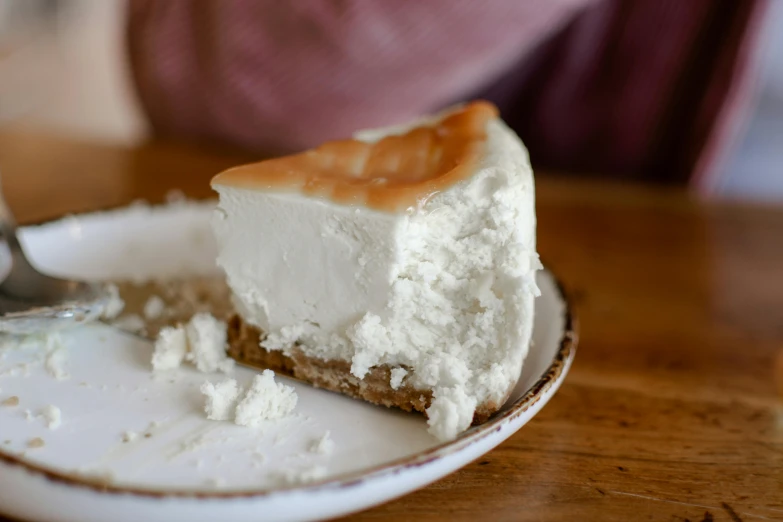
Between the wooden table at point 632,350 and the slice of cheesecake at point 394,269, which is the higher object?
the slice of cheesecake at point 394,269

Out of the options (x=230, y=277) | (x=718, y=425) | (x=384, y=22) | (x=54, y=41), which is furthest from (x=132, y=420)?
(x=54, y=41)

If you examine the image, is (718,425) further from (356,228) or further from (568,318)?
(356,228)

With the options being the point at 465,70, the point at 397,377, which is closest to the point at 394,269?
the point at 397,377

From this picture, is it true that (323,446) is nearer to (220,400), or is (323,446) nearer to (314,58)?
(220,400)

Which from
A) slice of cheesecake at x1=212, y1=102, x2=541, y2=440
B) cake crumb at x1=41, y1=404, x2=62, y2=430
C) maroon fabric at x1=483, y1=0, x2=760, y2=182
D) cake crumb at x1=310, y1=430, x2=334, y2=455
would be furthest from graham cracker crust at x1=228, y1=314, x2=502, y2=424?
maroon fabric at x1=483, y1=0, x2=760, y2=182

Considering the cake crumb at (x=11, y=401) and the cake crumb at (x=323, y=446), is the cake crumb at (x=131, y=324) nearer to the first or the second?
→ the cake crumb at (x=11, y=401)

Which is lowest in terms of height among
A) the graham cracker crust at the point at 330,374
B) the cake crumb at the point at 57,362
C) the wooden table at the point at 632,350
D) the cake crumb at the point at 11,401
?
the wooden table at the point at 632,350

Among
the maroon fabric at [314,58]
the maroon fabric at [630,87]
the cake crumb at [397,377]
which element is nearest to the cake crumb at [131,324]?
the cake crumb at [397,377]
